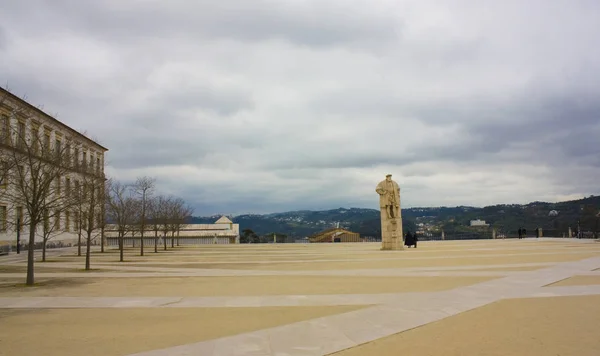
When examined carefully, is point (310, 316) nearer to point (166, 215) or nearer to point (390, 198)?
point (390, 198)

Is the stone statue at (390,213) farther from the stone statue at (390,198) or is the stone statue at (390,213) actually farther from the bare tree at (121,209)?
the bare tree at (121,209)

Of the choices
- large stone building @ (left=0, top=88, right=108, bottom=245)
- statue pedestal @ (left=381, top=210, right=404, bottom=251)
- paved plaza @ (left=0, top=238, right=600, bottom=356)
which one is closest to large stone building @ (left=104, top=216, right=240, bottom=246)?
large stone building @ (left=0, top=88, right=108, bottom=245)

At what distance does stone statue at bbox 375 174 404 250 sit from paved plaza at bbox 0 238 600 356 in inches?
741

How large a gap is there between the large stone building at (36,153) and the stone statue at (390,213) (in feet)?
66.9

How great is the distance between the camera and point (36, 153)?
59.0ft

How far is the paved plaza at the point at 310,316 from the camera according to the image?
7.33 meters

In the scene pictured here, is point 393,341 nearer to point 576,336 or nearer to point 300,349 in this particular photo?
point 300,349

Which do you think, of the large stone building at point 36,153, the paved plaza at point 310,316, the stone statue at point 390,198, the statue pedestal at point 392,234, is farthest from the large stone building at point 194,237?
the paved plaza at point 310,316

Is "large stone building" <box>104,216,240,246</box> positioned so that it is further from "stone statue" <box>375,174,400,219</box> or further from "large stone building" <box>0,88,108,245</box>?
"stone statue" <box>375,174,400,219</box>

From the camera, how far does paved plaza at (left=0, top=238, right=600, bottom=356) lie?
7.33 metres

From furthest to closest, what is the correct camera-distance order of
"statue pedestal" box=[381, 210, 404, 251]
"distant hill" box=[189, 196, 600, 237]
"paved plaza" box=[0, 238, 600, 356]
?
"distant hill" box=[189, 196, 600, 237] → "statue pedestal" box=[381, 210, 404, 251] → "paved plaza" box=[0, 238, 600, 356]

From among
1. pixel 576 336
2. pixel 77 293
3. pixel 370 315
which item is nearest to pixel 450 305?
pixel 370 315

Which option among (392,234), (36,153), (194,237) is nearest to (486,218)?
(194,237)

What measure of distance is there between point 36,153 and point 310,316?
1392cm
